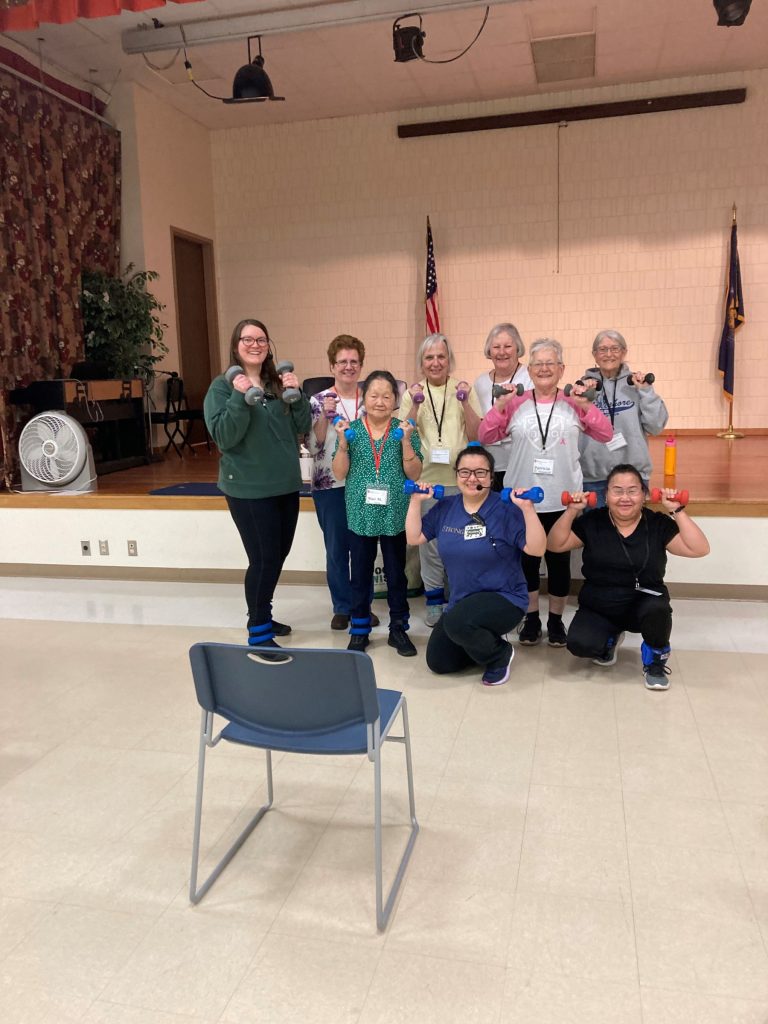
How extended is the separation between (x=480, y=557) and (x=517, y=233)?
6336mm

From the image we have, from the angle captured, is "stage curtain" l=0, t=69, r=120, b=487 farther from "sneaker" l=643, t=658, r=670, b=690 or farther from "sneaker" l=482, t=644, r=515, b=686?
"sneaker" l=643, t=658, r=670, b=690

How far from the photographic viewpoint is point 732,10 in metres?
4.95

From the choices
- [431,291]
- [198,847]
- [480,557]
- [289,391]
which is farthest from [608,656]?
[431,291]

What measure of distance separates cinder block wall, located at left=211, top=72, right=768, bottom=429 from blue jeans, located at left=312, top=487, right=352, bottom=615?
5.47 metres

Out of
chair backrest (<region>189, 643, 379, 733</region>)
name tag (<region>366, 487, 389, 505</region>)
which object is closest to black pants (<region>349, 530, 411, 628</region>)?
name tag (<region>366, 487, 389, 505</region>)

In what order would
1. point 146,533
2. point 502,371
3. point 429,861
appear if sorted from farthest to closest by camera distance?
1. point 146,533
2. point 502,371
3. point 429,861

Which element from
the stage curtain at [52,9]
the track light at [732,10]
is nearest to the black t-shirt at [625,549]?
the stage curtain at [52,9]

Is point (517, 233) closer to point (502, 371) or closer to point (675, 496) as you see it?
point (502, 371)

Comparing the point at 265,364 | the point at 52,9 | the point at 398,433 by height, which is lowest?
the point at 398,433

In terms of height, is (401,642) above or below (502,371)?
below

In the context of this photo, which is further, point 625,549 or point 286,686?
point 625,549

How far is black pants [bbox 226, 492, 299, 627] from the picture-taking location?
3355 millimetres

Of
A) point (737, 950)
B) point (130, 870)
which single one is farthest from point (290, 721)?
point (737, 950)

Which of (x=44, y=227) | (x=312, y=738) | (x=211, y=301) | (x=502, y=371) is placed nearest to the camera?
(x=312, y=738)
